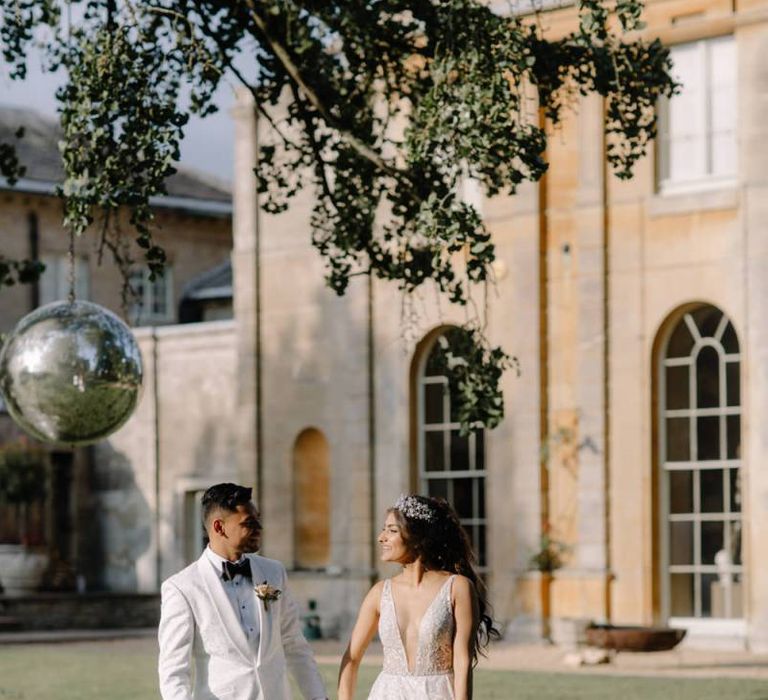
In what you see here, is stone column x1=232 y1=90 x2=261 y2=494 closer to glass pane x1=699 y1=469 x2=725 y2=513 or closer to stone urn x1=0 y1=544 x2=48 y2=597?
stone urn x1=0 y1=544 x2=48 y2=597

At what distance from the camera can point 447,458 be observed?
86.5ft

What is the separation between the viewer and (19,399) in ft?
31.2

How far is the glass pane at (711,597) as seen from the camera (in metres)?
23.6

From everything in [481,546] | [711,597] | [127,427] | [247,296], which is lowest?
[711,597]

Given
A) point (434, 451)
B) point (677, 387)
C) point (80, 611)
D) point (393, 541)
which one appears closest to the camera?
point (393, 541)

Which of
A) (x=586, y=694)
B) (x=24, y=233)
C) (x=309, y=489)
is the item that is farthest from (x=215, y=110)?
(x=24, y=233)

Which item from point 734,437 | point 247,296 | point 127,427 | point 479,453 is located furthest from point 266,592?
point 127,427

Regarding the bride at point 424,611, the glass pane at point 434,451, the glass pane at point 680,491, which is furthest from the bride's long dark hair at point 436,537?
the glass pane at point 434,451

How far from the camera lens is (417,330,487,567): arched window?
26.1 m

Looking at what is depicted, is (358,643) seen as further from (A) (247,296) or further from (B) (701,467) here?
(A) (247,296)

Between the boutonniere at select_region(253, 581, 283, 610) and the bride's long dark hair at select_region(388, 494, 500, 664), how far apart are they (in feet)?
2.36

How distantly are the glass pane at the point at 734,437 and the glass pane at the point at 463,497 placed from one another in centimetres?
392

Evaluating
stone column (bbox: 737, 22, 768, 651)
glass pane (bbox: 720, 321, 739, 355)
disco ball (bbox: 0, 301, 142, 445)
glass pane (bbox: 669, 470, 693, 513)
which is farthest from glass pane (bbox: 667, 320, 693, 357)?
disco ball (bbox: 0, 301, 142, 445)

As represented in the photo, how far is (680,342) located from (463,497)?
12.5ft
